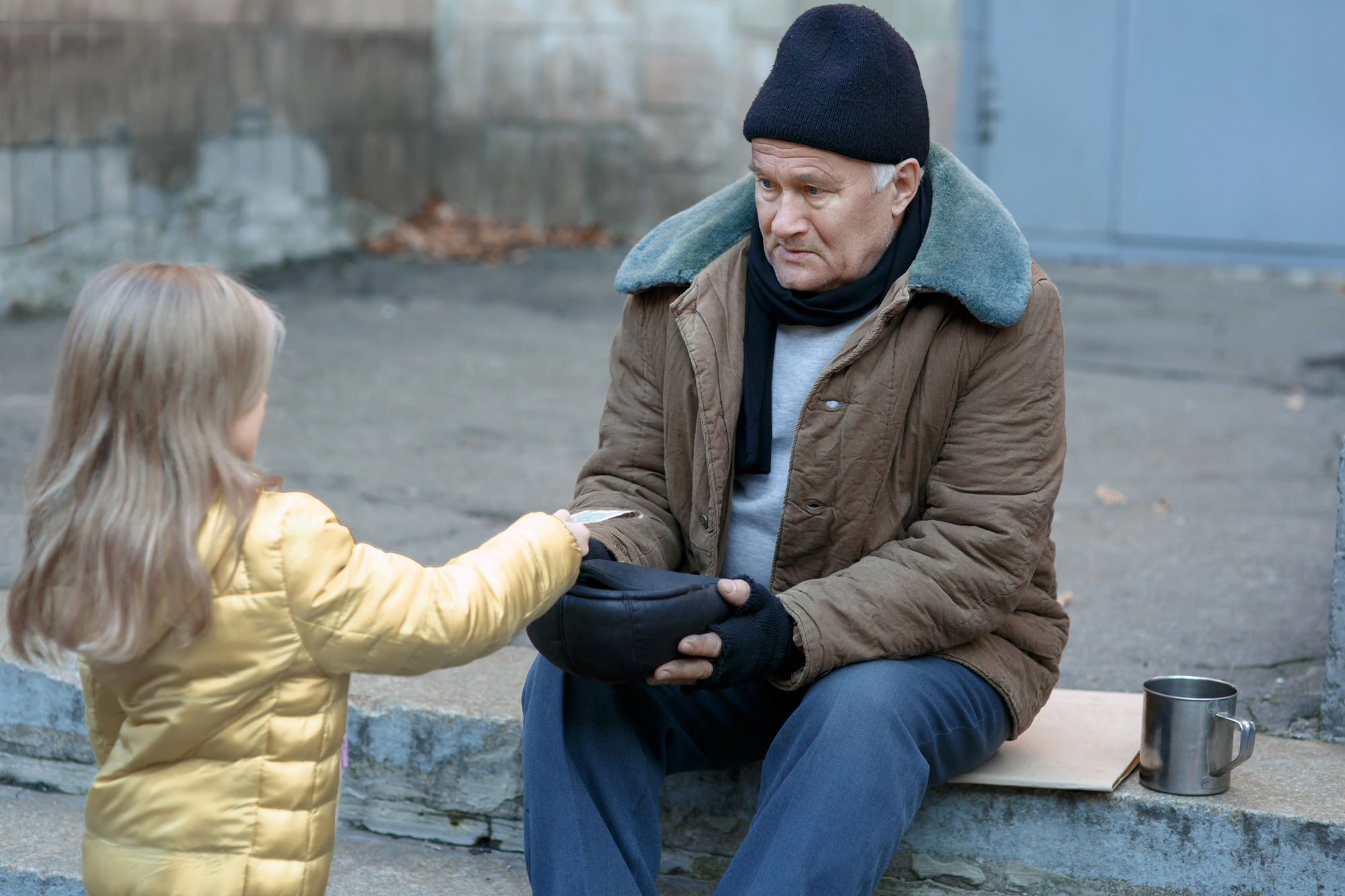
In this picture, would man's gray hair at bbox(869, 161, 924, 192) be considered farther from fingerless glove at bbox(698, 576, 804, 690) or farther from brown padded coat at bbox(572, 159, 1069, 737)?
fingerless glove at bbox(698, 576, 804, 690)

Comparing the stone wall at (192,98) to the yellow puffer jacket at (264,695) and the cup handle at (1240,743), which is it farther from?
the cup handle at (1240,743)

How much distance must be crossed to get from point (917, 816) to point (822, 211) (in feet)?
3.35

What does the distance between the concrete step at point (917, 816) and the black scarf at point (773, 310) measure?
1.93 ft

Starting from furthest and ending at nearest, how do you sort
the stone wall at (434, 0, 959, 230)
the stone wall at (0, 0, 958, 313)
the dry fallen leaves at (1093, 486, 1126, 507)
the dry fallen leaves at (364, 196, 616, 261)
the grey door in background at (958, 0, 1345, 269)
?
the dry fallen leaves at (364, 196, 616, 261) → the stone wall at (434, 0, 959, 230) → the grey door in background at (958, 0, 1345, 269) → the stone wall at (0, 0, 958, 313) → the dry fallen leaves at (1093, 486, 1126, 507)

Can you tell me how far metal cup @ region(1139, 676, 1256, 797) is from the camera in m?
2.17

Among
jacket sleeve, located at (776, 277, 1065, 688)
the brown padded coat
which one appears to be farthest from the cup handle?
jacket sleeve, located at (776, 277, 1065, 688)

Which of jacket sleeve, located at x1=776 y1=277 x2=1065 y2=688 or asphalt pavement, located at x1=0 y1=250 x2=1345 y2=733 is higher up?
jacket sleeve, located at x1=776 y1=277 x2=1065 y2=688

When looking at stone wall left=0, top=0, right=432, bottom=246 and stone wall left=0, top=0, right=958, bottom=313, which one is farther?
stone wall left=0, top=0, right=958, bottom=313

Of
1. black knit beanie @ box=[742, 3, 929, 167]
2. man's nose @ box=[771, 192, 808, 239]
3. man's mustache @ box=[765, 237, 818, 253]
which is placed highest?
black knit beanie @ box=[742, 3, 929, 167]

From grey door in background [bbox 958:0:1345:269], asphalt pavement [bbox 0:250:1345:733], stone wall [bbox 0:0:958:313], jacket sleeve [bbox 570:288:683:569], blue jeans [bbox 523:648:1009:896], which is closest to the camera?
blue jeans [bbox 523:648:1009:896]

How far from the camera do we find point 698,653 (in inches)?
78.8

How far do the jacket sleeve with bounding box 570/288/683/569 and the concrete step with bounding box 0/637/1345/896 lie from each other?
45 centimetres

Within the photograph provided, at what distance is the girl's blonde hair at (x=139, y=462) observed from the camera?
161 centimetres

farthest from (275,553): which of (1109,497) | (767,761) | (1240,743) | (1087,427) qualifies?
(1087,427)
